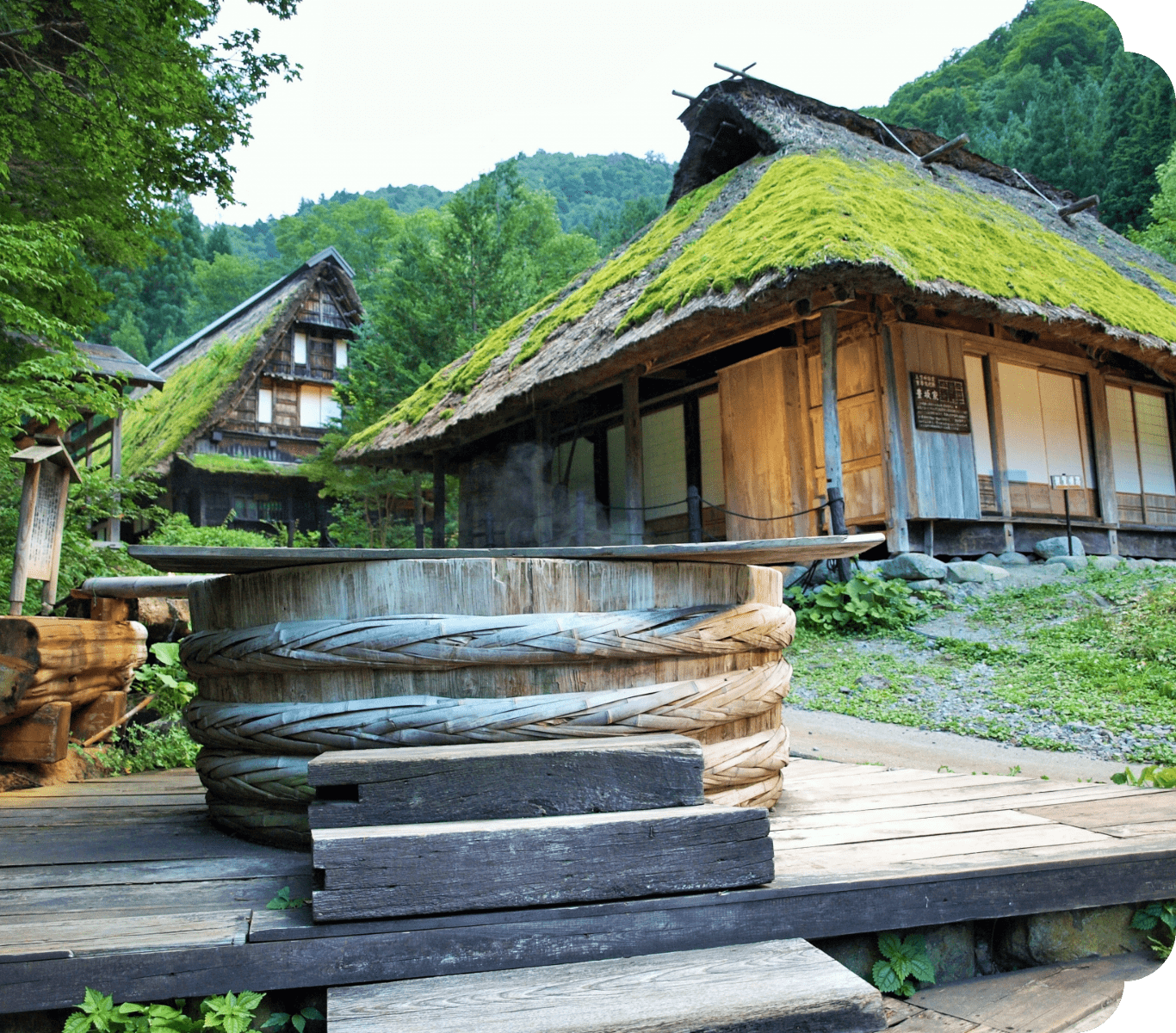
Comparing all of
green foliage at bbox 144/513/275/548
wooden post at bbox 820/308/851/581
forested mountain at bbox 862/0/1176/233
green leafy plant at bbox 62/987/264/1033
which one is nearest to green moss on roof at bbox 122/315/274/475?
green foliage at bbox 144/513/275/548

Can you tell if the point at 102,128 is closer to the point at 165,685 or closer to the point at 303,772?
the point at 165,685

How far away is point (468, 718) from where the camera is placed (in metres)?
1.54

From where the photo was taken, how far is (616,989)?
3.76 ft

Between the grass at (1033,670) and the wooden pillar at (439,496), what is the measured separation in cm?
757

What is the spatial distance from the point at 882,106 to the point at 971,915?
21.6 meters

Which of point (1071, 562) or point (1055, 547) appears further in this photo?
point (1055, 547)

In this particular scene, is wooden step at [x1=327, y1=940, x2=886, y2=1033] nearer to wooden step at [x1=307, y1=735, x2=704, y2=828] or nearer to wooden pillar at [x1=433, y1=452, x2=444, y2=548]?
wooden step at [x1=307, y1=735, x2=704, y2=828]

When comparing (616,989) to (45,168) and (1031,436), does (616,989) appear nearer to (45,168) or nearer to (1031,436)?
(45,168)

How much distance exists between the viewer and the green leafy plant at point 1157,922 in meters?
1.60

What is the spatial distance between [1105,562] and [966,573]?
183 cm

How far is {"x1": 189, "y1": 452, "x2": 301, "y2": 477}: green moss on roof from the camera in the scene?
18859 millimetres

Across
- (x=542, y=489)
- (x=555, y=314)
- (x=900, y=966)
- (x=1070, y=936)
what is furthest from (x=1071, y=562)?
(x=900, y=966)

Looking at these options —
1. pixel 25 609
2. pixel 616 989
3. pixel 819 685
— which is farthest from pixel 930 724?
pixel 25 609

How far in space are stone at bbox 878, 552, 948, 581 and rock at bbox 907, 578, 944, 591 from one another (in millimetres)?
32
